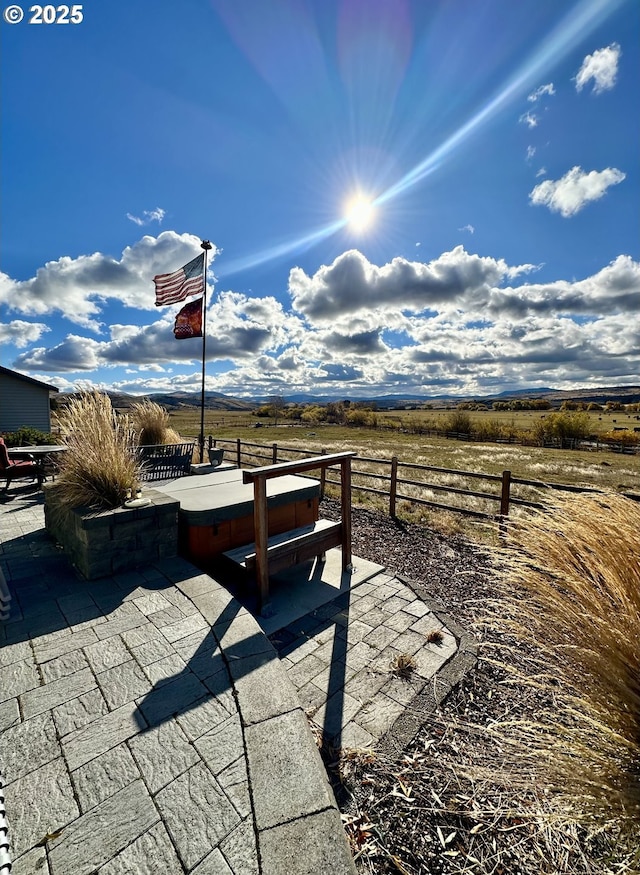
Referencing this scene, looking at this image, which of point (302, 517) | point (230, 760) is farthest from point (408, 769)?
point (302, 517)

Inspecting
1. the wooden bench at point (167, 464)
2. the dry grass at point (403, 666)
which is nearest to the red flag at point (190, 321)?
the wooden bench at point (167, 464)

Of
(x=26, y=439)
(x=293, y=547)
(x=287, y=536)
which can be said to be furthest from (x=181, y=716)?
(x=26, y=439)

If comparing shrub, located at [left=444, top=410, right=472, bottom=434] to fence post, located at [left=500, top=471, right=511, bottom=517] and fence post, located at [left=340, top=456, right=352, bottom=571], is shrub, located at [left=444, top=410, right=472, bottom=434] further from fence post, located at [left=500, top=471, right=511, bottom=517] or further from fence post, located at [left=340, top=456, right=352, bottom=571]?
fence post, located at [left=340, top=456, right=352, bottom=571]

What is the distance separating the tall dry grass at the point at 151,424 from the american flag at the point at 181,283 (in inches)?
115

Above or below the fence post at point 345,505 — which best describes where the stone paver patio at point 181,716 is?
below

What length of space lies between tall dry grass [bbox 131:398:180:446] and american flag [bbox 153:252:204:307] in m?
2.91

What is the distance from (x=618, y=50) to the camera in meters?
4.35

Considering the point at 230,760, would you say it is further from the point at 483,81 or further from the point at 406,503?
the point at 483,81

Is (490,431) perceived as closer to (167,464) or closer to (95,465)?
(167,464)

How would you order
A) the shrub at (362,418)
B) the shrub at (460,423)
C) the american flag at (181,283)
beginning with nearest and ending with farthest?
1. the american flag at (181,283)
2. the shrub at (460,423)
3. the shrub at (362,418)

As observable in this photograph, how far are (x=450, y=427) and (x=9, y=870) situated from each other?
4076 centimetres

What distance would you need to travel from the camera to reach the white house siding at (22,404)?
13906 mm

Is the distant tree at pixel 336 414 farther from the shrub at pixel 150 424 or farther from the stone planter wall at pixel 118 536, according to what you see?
the stone planter wall at pixel 118 536

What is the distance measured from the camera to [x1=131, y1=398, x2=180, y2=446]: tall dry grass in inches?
339
